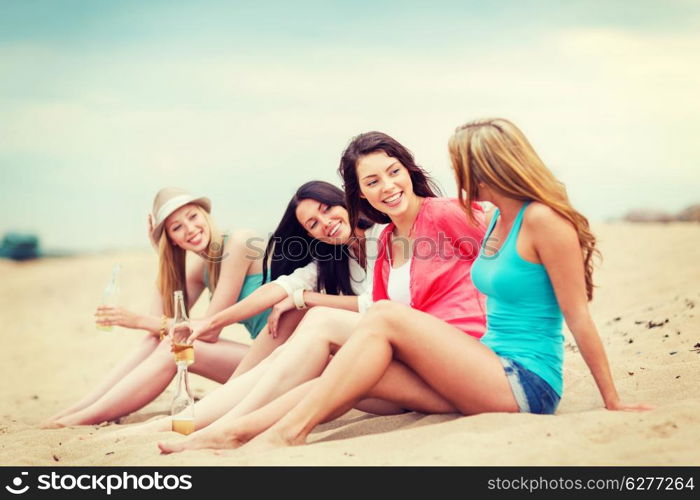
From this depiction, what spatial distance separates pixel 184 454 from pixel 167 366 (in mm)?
1845

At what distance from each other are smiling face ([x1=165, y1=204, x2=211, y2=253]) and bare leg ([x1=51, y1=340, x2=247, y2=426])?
0.63 m

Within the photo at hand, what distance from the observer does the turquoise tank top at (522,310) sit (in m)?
3.52

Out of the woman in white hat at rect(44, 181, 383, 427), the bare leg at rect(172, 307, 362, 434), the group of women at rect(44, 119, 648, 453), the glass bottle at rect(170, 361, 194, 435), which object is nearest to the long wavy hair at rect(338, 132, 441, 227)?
the group of women at rect(44, 119, 648, 453)

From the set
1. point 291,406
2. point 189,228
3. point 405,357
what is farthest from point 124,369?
point 405,357

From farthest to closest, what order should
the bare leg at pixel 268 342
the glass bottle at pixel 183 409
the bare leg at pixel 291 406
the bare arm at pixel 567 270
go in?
the bare leg at pixel 268 342 < the glass bottle at pixel 183 409 < the bare leg at pixel 291 406 < the bare arm at pixel 567 270

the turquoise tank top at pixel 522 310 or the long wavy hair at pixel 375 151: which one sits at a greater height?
the long wavy hair at pixel 375 151

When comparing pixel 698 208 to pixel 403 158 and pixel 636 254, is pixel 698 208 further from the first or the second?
pixel 403 158

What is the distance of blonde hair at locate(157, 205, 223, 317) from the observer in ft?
18.1

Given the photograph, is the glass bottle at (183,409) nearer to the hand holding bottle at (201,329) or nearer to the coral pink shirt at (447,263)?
the hand holding bottle at (201,329)

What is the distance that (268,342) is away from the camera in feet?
16.1

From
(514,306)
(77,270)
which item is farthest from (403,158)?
(77,270)

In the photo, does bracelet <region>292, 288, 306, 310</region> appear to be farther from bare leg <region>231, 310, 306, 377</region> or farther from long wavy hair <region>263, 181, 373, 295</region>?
long wavy hair <region>263, 181, 373, 295</region>

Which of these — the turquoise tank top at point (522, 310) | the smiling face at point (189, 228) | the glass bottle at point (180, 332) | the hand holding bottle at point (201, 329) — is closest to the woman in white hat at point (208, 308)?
the smiling face at point (189, 228)
